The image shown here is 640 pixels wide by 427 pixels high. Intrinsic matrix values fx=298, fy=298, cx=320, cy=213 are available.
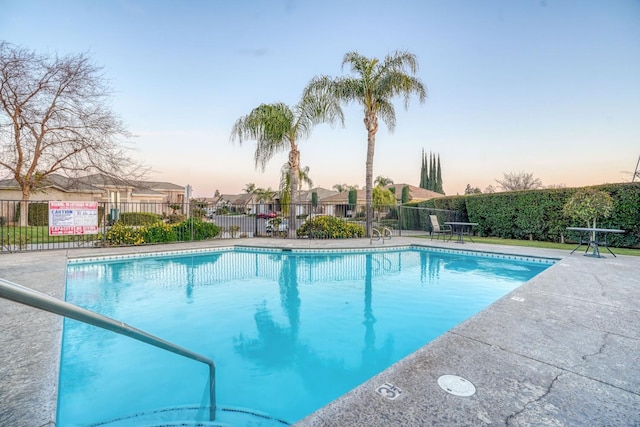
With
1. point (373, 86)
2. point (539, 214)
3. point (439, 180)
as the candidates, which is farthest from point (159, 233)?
point (439, 180)

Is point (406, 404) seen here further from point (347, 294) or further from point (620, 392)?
point (347, 294)

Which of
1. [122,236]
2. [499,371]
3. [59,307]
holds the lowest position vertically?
[499,371]

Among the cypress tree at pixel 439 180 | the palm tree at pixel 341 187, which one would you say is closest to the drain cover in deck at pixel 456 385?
the palm tree at pixel 341 187

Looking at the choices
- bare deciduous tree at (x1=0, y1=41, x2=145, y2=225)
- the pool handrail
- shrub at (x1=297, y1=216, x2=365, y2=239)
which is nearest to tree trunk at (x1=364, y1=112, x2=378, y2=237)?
shrub at (x1=297, y1=216, x2=365, y2=239)

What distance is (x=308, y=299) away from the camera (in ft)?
18.7

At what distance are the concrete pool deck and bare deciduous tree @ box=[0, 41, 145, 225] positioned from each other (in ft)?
47.1

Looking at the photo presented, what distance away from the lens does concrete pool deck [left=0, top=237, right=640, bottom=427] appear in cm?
171

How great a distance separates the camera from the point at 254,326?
4441mm

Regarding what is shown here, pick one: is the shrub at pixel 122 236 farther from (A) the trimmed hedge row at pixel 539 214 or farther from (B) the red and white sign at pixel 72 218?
(A) the trimmed hedge row at pixel 539 214

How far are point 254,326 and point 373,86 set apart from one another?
11.2 meters

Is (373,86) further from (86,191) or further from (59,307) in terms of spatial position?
(86,191)

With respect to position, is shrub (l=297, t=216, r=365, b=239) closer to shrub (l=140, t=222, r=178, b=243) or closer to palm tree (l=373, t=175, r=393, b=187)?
shrub (l=140, t=222, r=178, b=243)

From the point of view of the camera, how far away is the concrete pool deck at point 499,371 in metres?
1.71

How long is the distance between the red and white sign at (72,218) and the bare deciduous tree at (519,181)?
35.5 m
